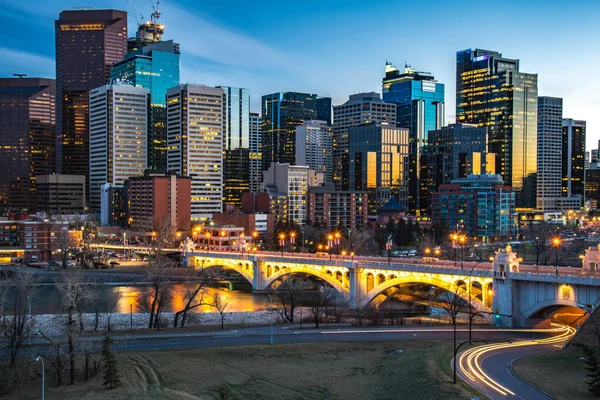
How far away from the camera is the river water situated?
309 feet

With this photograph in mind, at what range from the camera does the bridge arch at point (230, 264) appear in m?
119

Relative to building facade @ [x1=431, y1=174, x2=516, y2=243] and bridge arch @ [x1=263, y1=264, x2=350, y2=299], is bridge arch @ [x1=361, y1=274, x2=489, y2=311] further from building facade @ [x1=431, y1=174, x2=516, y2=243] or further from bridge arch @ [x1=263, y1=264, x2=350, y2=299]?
building facade @ [x1=431, y1=174, x2=516, y2=243]

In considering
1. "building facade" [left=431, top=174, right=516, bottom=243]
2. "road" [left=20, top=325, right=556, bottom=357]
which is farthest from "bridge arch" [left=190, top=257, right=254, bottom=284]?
"building facade" [left=431, top=174, right=516, bottom=243]

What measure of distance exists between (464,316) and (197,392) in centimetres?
4344

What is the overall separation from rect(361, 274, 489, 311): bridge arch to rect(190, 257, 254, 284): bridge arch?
104 ft

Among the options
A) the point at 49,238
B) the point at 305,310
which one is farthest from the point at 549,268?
the point at 49,238

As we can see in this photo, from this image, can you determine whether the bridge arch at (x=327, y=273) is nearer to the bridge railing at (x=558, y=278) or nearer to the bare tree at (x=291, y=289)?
the bare tree at (x=291, y=289)

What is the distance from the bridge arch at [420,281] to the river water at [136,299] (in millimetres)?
15609

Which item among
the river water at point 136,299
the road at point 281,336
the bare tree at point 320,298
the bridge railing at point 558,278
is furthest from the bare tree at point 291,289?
the bridge railing at point 558,278

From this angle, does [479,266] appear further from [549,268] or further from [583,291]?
[583,291]

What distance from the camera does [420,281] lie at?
8238cm

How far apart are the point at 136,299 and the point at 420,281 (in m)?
40.0

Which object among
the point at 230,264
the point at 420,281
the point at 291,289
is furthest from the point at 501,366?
the point at 230,264

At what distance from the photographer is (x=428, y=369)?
50062 millimetres
